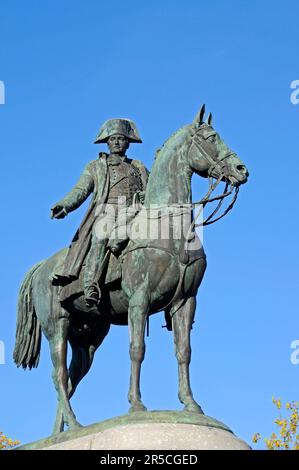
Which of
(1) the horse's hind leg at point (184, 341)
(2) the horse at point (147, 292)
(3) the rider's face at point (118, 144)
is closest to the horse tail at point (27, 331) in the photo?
(2) the horse at point (147, 292)

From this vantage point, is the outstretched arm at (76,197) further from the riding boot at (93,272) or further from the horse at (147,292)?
the riding boot at (93,272)

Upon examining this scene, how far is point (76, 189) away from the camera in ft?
55.1

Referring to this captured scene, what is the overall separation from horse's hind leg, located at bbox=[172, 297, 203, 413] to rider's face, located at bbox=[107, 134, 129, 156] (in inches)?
110

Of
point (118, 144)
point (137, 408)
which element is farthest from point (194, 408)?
point (118, 144)

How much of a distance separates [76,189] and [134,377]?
339cm

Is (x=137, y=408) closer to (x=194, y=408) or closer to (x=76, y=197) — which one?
(x=194, y=408)

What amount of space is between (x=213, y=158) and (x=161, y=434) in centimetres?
414

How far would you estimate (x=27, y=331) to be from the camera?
1709cm

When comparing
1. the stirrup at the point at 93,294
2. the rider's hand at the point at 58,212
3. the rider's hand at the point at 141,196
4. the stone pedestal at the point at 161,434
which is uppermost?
the rider's hand at the point at 141,196

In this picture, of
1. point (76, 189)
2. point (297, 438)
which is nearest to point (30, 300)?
point (76, 189)

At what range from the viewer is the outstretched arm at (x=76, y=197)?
54.1 ft

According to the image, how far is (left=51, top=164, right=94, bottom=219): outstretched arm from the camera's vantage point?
1648 cm

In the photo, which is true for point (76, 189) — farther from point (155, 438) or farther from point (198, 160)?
point (155, 438)

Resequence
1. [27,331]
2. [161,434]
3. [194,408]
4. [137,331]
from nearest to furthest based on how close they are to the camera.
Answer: [161,434], [194,408], [137,331], [27,331]
